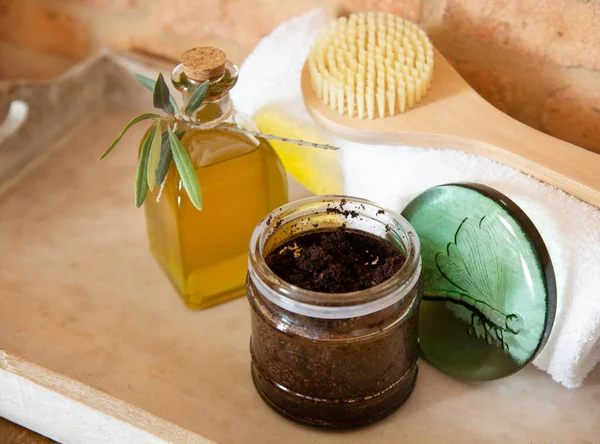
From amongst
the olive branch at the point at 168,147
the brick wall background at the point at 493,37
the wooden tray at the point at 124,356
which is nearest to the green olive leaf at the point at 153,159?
the olive branch at the point at 168,147

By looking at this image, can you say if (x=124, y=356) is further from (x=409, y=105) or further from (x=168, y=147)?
(x=409, y=105)

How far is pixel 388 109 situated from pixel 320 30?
0.15m

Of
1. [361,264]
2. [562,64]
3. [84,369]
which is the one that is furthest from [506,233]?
[84,369]

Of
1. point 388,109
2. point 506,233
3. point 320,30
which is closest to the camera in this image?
point 506,233

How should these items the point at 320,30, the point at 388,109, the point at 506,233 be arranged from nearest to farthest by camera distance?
the point at 506,233 → the point at 388,109 → the point at 320,30

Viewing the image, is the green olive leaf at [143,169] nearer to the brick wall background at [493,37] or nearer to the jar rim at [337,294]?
the jar rim at [337,294]

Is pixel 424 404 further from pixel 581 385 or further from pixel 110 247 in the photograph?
pixel 110 247

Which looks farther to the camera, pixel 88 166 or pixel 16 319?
pixel 88 166

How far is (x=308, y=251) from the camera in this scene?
54cm

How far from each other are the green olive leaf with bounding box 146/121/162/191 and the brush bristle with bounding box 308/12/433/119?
15 cm

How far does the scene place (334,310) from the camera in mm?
486

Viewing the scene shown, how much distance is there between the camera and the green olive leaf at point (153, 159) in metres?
0.56

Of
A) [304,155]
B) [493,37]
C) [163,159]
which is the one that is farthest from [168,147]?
[493,37]

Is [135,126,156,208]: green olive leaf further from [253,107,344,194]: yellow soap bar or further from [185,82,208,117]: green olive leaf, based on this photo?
[253,107,344,194]: yellow soap bar
